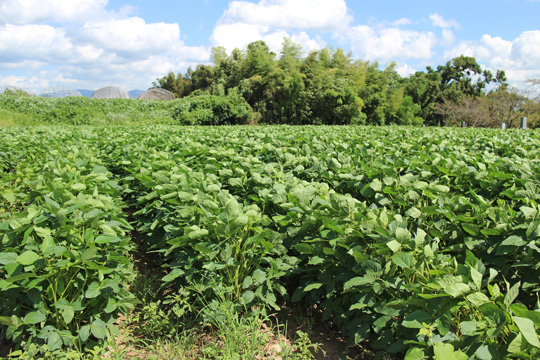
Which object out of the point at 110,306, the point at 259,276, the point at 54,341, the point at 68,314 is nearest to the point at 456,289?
the point at 259,276

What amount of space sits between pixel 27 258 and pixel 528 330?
2225 millimetres

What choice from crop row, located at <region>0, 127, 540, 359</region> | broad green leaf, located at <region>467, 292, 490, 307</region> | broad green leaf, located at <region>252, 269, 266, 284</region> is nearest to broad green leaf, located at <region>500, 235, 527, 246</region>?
crop row, located at <region>0, 127, 540, 359</region>

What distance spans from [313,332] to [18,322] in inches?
67.3

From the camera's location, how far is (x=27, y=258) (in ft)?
6.13

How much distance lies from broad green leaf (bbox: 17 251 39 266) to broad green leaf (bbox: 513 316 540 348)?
2170mm

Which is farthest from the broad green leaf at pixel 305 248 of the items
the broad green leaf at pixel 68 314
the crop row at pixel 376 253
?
the broad green leaf at pixel 68 314

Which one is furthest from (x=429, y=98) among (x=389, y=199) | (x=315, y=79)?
(x=389, y=199)

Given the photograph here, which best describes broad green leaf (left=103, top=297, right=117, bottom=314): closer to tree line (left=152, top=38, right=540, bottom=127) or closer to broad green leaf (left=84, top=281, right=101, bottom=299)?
broad green leaf (left=84, top=281, right=101, bottom=299)

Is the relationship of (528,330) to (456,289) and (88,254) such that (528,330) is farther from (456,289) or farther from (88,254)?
(88,254)

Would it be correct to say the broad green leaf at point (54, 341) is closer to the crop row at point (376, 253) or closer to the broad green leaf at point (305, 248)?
the crop row at point (376, 253)

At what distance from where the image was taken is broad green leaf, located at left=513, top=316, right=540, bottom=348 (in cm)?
112

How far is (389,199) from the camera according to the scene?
2.69 metres

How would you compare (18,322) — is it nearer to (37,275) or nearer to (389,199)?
(37,275)

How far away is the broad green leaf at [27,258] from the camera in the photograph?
1.85 meters
